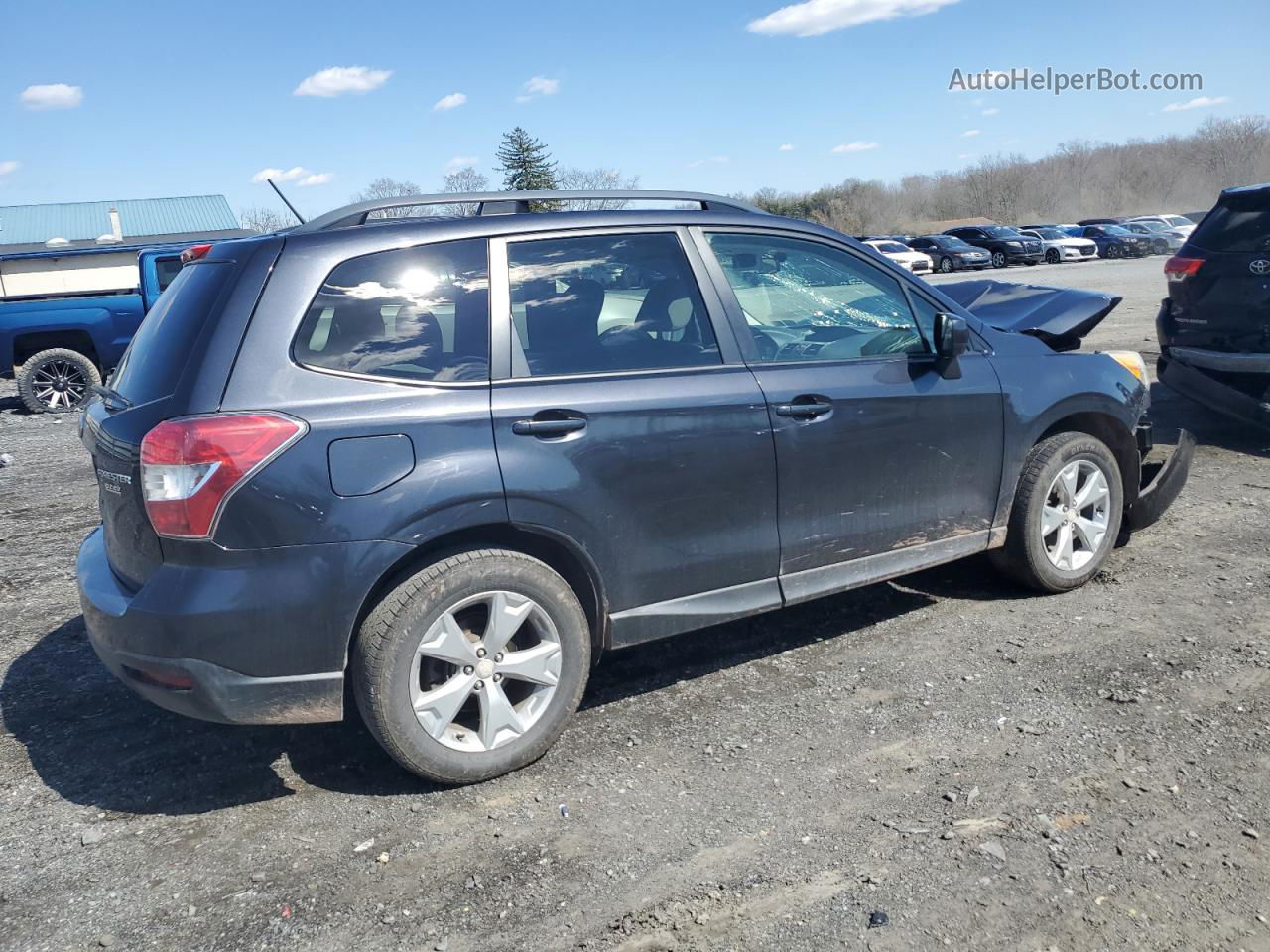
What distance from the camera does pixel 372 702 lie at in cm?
329

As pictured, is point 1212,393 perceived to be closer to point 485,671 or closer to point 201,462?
A: point 485,671

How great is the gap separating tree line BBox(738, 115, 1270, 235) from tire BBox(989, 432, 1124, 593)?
83711mm

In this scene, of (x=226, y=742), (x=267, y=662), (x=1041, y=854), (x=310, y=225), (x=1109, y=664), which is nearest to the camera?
(x=1041, y=854)

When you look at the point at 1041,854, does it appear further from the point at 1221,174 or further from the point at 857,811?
the point at 1221,174

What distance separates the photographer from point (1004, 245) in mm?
42312

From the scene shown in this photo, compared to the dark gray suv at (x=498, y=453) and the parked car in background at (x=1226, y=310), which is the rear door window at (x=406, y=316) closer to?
the dark gray suv at (x=498, y=453)

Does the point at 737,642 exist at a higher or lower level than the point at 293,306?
lower

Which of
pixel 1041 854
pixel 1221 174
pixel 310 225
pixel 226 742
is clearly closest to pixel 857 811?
pixel 1041 854

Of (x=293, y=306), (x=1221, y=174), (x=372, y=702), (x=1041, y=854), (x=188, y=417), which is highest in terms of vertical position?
(x=1221, y=174)

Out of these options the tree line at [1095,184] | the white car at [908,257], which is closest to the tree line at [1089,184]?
the tree line at [1095,184]

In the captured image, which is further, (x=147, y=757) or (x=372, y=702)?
(x=147, y=757)

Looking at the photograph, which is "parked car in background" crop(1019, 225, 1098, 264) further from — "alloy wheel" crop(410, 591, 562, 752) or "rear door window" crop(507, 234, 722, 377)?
"alloy wheel" crop(410, 591, 562, 752)

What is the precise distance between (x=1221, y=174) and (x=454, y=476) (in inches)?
4282

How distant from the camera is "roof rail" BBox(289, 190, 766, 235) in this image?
12.0 ft
